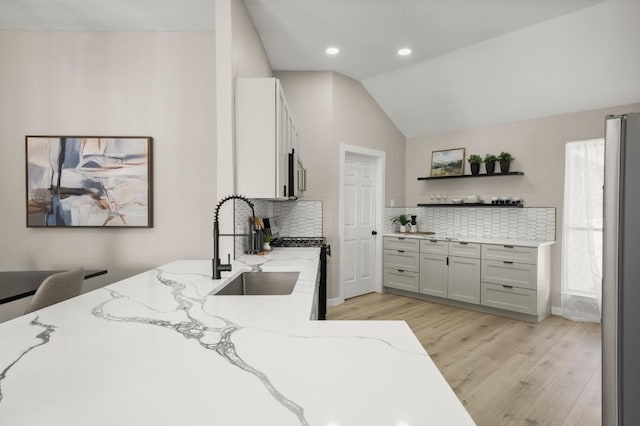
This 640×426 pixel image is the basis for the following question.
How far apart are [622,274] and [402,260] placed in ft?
11.7

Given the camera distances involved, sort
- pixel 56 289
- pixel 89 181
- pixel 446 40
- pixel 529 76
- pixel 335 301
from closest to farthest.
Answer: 1. pixel 56 289
2. pixel 89 181
3. pixel 446 40
4. pixel 529 76
5. pixel 335 301

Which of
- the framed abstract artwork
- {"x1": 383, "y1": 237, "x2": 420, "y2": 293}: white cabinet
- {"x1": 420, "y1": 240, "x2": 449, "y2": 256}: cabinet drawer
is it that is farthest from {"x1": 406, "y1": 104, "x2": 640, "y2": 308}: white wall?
the framed abstract artwork

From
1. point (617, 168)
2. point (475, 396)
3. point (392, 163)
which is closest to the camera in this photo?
point (617, 168)

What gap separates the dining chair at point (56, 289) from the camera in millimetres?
→ 1540

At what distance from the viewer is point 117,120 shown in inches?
111

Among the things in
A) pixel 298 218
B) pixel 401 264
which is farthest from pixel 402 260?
pixel 298 218

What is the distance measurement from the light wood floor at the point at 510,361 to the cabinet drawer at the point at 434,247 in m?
0.72

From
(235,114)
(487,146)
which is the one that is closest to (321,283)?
(235,114)

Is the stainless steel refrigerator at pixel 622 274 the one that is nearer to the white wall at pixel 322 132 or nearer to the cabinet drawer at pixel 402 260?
the white wall at pixel 322 132

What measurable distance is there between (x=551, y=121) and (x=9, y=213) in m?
5.62

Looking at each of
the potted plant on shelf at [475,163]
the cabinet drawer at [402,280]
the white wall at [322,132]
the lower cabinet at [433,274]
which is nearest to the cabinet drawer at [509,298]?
the lower cabinet at [433,274]

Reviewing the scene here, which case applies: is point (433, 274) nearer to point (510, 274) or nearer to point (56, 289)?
point (510, 274)

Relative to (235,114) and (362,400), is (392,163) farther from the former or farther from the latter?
(362,400)

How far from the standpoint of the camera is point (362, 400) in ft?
2.15
